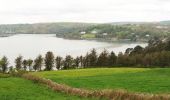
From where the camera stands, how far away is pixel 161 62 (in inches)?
4616

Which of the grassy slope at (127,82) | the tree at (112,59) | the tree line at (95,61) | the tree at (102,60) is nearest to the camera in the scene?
the grassy slope at (127,82)

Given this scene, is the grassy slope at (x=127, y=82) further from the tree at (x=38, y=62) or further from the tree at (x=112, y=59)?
the tree at (x=38, y=62)

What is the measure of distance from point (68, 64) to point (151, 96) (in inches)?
4287

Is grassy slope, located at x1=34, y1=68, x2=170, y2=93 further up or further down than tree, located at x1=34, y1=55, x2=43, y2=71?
further up

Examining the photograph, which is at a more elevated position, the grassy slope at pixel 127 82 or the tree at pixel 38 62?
the grassy slope at pixel 127 82

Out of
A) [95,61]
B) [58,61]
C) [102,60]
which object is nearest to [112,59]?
[102,60]

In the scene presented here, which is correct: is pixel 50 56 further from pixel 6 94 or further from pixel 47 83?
pixel 6 94

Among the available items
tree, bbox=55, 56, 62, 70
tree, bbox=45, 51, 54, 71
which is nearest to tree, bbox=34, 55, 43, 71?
tree, bbox=45, 51, 54, 71

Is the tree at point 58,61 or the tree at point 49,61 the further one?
the tree at point 58,61

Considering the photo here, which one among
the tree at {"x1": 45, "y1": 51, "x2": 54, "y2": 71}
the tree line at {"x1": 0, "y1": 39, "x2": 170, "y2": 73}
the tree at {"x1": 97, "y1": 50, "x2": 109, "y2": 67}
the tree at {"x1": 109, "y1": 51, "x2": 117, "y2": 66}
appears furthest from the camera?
the tree at {"x1": 97, "y1": 50, "x2": 109, "y2": 67}

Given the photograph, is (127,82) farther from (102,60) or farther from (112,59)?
(102,60)

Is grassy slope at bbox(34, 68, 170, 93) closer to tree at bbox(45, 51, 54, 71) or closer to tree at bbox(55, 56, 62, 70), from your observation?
tree at bbox(45, 51, 54, 71)

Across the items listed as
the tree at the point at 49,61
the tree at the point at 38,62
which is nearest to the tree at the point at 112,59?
the tree at the point at 49,61

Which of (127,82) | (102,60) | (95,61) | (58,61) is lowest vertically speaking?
(95,61)
